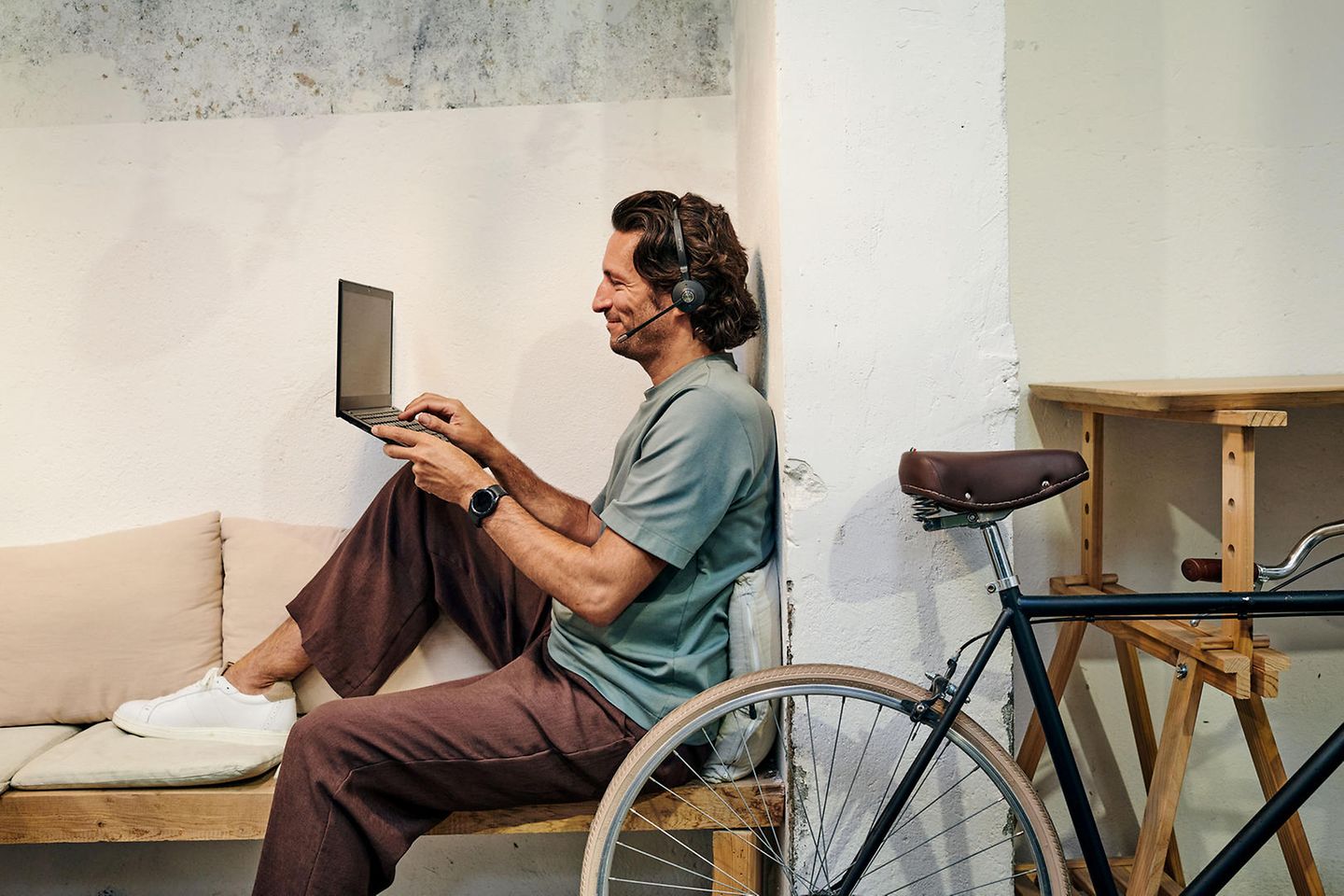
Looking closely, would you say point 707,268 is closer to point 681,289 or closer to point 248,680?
point 681,289

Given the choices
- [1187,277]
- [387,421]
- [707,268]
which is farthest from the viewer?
[1187,277]

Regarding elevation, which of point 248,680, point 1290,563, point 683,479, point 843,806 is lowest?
point 843,806

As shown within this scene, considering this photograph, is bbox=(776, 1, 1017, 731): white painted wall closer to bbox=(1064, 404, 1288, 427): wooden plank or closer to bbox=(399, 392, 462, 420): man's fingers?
bbox=(1064, 404, 1288, 427): wooden plank

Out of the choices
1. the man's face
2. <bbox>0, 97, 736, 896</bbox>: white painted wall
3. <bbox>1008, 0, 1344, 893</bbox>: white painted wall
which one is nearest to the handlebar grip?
<bbox>1008, 0, 1344, 893</bbox>: white painted wall

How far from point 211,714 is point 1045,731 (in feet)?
5.17

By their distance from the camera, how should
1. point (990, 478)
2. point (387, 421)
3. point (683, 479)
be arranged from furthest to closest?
point (387, 421)
point (683, 479)
point (990, 478)

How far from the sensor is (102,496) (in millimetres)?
2398

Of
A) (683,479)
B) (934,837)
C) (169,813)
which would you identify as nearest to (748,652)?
(683,479)

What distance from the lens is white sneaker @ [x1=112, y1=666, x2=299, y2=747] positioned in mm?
2029

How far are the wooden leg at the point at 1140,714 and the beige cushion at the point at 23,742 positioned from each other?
6.95 ft

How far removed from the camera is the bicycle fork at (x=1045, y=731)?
4.76 ft

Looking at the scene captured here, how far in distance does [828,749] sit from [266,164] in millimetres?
1772

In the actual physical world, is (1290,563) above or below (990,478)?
below

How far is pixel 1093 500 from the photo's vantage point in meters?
2.04
